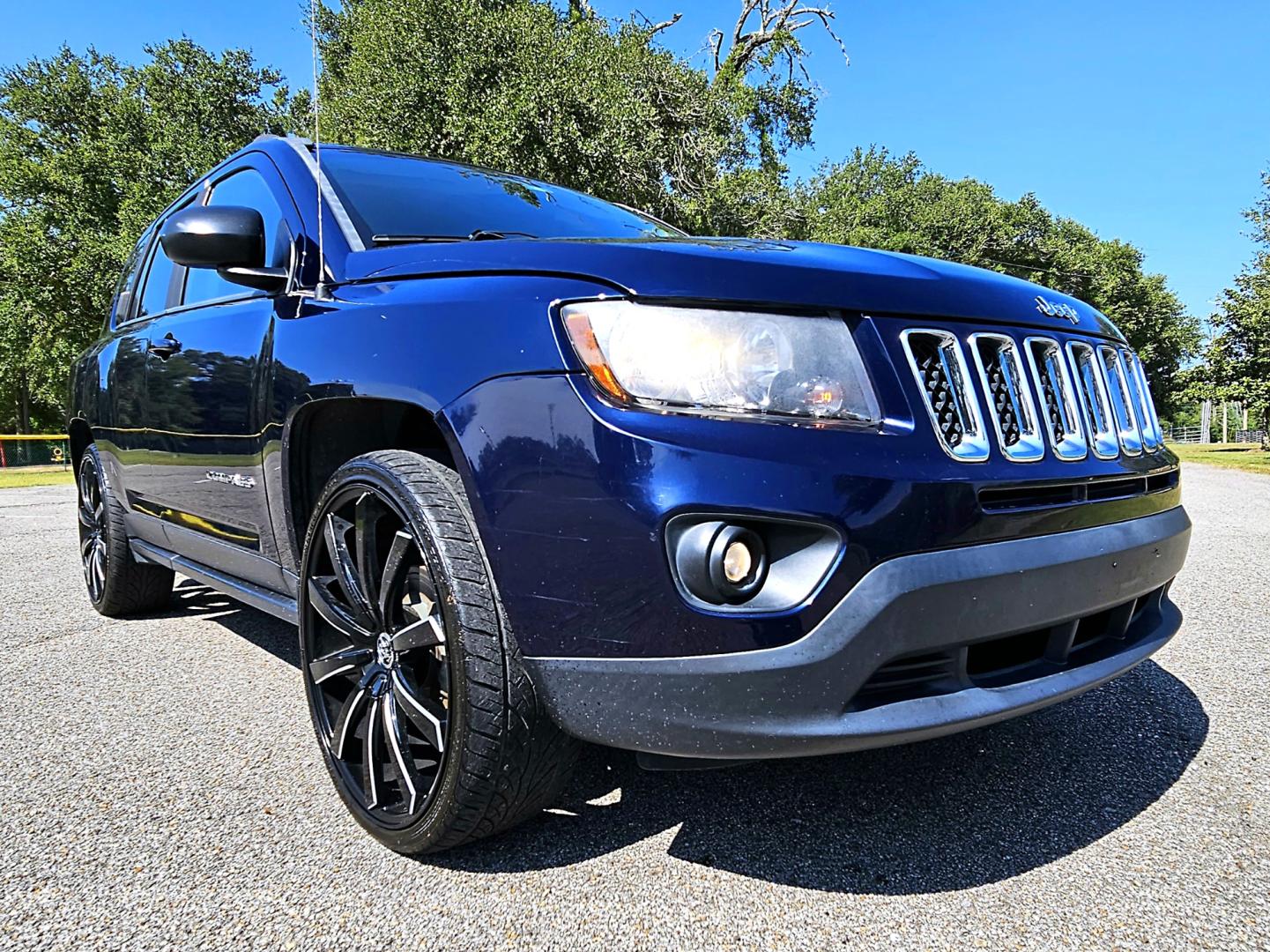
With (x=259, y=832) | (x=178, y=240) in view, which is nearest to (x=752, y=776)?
(x=259, y=832)

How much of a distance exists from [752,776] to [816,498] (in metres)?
1.09

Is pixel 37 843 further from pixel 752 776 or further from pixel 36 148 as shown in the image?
pixel 36 148

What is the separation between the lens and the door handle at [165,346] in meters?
3.00

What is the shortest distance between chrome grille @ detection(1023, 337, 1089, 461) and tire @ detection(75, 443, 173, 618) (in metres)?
3.64

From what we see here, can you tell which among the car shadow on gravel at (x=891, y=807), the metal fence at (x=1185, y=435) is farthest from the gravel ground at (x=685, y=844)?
the metal fence at (x=1185, y=435)

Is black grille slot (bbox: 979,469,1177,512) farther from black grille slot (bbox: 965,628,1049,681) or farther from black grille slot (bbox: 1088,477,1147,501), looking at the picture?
black grille slot (bbox: 965,628,1049,681)

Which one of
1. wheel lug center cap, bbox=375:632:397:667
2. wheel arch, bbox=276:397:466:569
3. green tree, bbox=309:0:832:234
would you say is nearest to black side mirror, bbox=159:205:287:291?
wheel arch, bbox=276:397:466:569

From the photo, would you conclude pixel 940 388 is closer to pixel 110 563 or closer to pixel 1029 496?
pixel 1029 496

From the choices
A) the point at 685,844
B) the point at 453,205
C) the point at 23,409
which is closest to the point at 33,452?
the point at 23,409

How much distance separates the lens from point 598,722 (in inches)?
59.9

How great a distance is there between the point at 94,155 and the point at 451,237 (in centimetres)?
2193

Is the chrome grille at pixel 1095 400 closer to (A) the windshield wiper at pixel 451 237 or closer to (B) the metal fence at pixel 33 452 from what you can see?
(A) the windshield wiper at pixel 451 237

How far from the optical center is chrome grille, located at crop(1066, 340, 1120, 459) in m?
1.84

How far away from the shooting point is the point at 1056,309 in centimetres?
194
